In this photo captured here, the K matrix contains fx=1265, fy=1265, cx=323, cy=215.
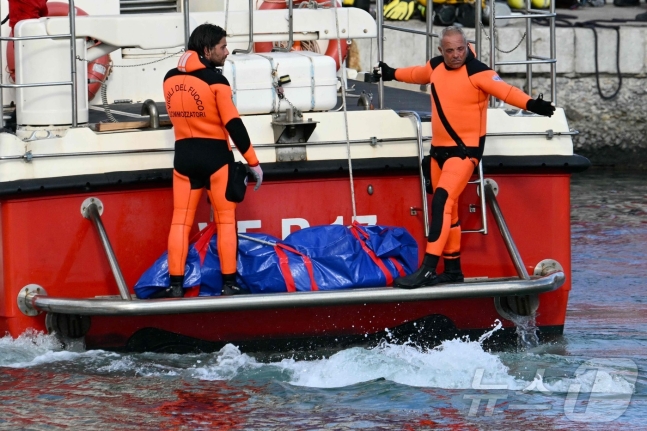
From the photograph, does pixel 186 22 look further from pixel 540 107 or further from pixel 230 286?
pixel 540 107

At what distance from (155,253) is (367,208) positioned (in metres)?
1.11

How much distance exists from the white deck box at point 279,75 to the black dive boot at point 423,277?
1.00 metres

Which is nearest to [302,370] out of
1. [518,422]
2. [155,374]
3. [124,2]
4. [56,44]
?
[155,374]

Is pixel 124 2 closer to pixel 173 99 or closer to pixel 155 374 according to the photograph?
pixel 173 99

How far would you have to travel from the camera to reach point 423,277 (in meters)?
6.14

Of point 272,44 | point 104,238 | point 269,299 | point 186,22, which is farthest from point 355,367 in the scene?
point 272,44

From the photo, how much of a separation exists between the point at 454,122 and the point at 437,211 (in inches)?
17.6

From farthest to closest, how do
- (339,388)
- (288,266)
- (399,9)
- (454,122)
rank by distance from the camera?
(399,9)
(454,122)
(288,266)
(339,388)

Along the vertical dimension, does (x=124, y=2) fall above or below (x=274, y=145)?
above

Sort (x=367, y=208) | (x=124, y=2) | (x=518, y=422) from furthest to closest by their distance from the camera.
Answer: (x=124, y=2)
(x=367, y=208)
(x=518, y=422)

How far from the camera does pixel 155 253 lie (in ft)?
20.9

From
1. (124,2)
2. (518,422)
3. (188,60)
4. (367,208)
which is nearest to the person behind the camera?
(518,422)

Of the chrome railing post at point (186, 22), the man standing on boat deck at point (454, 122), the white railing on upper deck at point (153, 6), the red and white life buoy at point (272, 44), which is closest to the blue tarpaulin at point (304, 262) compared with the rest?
the man standing on boat deck at point (454, 122)

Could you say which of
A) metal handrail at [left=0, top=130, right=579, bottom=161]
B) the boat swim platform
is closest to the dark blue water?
the boat swim platform
